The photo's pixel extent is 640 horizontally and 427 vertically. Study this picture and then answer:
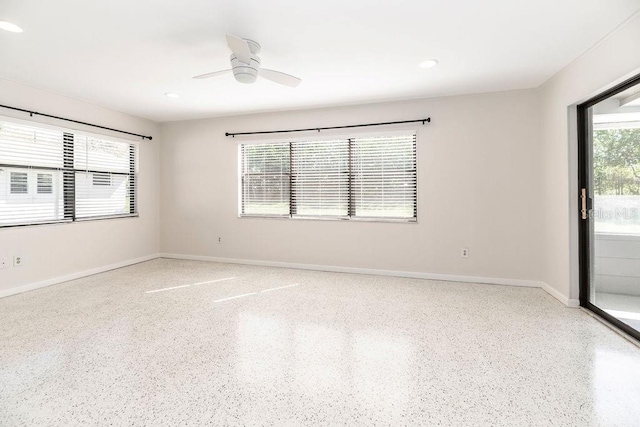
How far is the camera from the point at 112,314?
2.90 m

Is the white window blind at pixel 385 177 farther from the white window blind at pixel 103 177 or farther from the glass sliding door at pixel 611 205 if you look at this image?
the white window blind at pixel 103 177

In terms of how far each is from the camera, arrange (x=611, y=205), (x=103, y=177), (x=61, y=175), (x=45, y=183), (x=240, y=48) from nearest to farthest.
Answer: (x=240, y=48) → (x=611, y=205) → (x=45, y=183) → (x=61, y=175) → (x=103, y=177)

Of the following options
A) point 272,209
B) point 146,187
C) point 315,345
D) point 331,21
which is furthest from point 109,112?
point 315,345

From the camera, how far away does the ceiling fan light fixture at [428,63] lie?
296 cm

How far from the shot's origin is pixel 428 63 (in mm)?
3023

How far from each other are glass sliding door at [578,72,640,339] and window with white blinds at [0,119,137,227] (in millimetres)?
6058

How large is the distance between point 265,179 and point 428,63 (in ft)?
9.50

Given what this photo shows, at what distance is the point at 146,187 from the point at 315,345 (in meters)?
4.40

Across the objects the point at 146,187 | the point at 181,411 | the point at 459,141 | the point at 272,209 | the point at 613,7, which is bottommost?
the point at 181,411

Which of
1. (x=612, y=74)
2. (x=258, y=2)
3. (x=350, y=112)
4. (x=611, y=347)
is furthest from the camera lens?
(x=350, y=112)

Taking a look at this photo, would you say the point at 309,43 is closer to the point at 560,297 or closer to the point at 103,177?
the point at 560,297

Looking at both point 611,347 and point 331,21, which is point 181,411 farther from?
point 611,347

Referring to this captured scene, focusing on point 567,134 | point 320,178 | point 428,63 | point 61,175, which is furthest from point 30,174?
point 567,134

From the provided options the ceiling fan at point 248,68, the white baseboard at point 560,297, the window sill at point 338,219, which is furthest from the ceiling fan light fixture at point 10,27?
the white baseboard at point 560,297
